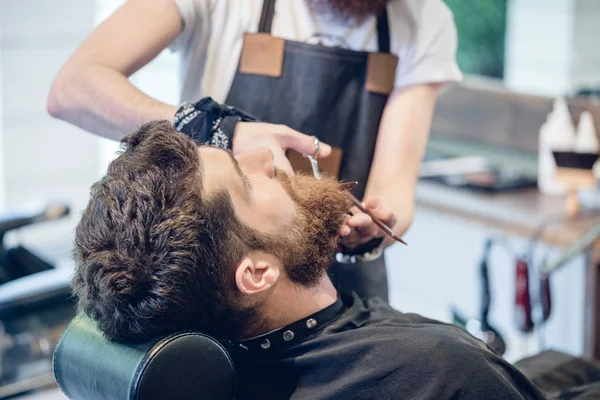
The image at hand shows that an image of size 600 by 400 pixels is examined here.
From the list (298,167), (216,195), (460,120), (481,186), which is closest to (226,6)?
(298,167)

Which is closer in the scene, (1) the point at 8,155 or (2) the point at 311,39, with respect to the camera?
(2) the point at 311,39

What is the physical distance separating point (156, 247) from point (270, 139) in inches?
14.2

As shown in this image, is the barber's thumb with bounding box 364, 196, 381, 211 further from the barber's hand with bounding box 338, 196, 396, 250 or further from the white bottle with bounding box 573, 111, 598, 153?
the white bottle with bounding box 573, 111, 598, 153

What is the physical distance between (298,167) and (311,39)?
1.11 ft

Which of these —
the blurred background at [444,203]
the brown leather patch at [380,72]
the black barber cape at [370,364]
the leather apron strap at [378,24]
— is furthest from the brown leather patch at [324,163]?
the blurred background at [444,203]

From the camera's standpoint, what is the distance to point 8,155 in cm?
471

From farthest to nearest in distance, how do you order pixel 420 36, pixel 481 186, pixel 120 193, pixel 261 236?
pixel 481 186 → pixel 420 36 → pixel 261 236 → pixel 120 193

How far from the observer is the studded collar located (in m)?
1.50

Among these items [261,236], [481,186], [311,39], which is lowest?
[481,186]

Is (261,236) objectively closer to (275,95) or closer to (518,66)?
(275,95)

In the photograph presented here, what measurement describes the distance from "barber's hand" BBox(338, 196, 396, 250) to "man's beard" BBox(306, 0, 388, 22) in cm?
50

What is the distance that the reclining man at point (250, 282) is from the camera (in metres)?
1.32

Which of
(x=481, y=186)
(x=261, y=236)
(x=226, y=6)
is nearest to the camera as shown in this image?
(x=261, y=236)

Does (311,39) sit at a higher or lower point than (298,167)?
higher
